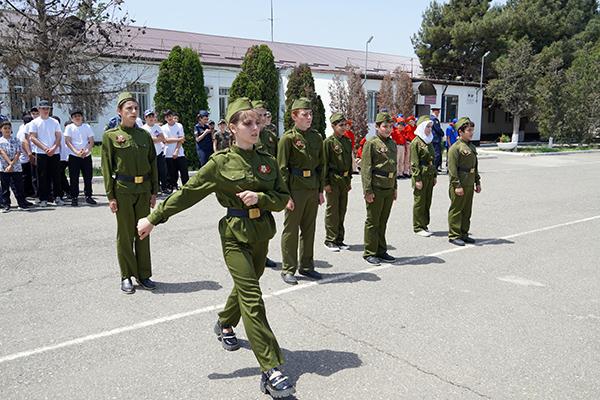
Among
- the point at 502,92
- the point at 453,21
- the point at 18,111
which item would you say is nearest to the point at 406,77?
the point at 502,92

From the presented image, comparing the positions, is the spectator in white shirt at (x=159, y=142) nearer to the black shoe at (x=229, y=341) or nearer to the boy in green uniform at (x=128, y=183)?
the boy in green uniform at (x=128, y=183)

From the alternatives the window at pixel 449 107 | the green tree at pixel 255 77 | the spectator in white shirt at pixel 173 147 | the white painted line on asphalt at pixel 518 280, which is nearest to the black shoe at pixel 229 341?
the white painted line on asphalt at pixel 518 280

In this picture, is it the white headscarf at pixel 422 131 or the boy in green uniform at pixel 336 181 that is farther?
the white headscarf at pixel 422 131

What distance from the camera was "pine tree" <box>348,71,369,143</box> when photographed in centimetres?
2278

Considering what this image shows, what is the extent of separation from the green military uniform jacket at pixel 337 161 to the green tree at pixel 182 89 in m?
10.5

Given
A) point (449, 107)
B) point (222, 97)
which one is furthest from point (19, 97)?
point (449, 107)

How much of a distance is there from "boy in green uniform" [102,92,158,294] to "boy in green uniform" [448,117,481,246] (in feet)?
14.4

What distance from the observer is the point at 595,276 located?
20.5ft

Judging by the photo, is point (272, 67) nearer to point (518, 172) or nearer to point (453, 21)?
point (518, 172)

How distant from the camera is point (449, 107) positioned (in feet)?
103

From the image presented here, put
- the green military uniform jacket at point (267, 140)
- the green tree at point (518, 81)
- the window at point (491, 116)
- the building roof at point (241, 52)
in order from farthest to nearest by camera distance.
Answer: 1. the window at point (491, 116)
2. the green tree at point (518, 81)
3. the building roof at point (241, 52)
4. the green military uniform jacket at point (267, 140)

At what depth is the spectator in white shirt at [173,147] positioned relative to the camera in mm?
11961

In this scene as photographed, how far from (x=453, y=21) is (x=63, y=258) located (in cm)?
3719

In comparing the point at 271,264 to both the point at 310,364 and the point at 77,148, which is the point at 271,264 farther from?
the point at 77,148
